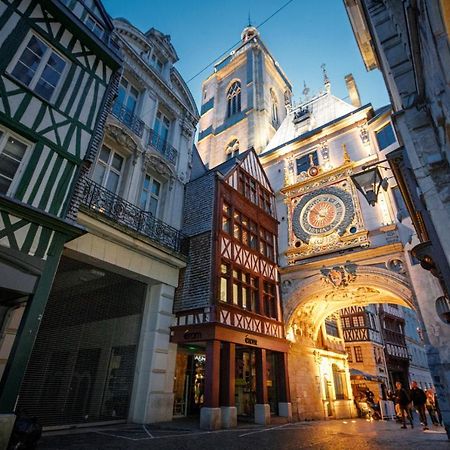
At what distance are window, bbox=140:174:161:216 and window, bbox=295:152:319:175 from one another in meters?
8.19

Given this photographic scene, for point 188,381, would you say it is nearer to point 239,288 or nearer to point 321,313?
point 239,288

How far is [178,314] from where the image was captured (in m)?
9.50

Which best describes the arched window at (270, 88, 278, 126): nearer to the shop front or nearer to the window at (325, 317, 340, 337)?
the window at (325, 317, 340, 337)

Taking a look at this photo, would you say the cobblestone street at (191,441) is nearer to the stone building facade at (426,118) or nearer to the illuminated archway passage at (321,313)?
the stone building facade at (426,118)

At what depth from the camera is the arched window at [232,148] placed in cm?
2462

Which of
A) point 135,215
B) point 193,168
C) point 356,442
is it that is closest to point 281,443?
point 356,442

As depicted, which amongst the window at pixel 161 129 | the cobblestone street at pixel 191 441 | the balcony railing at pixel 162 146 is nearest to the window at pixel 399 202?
the cobblestone street at pixel 191 441

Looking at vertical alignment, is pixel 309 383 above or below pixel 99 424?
above

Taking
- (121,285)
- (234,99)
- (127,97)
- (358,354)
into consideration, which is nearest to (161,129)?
(127,97)

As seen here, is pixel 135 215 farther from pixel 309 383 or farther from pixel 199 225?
pixel 309 383

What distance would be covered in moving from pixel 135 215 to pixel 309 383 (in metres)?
10.3

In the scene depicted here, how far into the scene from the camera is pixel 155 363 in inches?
329

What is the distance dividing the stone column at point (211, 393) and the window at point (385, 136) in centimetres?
1084

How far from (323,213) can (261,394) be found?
317 inches
